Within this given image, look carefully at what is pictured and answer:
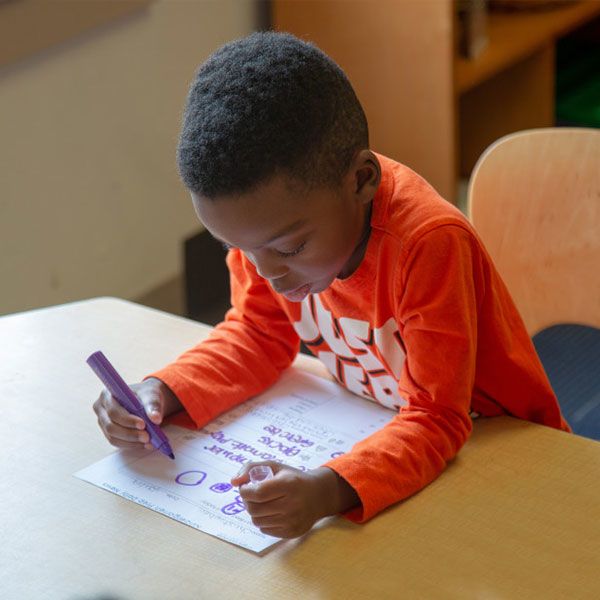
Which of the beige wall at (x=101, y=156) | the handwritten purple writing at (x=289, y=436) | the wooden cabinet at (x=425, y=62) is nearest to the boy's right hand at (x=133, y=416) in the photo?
the handwritten purple writing at (x=289, y=436)

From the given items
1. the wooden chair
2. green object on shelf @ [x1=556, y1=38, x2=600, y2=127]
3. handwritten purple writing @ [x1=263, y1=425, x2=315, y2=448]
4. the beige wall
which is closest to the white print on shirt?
handwritten purple writing @ [x1=263, y1=425, x2=315, y2=448]

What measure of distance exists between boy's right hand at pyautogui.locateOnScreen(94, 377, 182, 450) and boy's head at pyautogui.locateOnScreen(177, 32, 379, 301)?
198 millimetres

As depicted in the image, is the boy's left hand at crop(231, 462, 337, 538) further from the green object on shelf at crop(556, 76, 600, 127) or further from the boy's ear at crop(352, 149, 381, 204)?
the green object on shelf at crop(556, 76, 600, 127)

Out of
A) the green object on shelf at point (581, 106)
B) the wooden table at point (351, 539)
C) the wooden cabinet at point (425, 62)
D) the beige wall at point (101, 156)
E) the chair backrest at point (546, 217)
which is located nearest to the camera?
the wooden table at point (351, 539)

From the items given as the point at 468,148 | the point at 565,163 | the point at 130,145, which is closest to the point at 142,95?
the point at 130,145

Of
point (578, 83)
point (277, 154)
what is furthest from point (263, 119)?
point (578, 83)

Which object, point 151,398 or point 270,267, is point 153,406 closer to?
point 151,398

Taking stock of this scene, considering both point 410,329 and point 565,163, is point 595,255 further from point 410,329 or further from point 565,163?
point 410,329

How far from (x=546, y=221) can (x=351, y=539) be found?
637 mm

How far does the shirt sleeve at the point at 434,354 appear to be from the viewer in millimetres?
979

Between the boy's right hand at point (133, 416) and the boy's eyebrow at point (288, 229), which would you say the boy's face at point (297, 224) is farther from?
the boy's right hand at point (133, 416)

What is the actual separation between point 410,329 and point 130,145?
1.63 meters

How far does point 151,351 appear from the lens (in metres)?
1.25

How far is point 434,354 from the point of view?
3.30 feet
